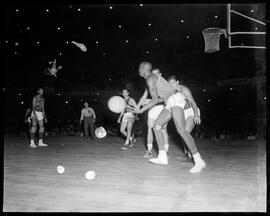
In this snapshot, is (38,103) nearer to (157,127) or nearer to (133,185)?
(157,127)

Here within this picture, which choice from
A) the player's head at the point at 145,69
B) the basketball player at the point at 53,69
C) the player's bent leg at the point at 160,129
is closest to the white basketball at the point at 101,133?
the player's bent leg at the point at 160,129

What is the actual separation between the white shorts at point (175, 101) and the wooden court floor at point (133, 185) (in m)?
1.07

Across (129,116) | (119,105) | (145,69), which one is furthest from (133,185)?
(119,105)

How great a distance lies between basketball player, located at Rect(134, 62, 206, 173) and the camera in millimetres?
4855

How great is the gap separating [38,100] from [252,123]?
775 cm

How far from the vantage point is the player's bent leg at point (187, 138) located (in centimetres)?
482

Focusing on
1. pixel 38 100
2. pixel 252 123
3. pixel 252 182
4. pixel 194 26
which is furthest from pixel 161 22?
pixel 252 182

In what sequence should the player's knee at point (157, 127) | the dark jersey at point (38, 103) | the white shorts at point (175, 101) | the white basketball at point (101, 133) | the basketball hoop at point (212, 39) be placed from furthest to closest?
the white basketball at point (101, 133)
the dark jersey at point (38, 103)
the basketball hoop at point (212, 39)
the player's knee at point (157, 127)
the white shorts at point (175, 101)

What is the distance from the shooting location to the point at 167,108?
518 centimetres

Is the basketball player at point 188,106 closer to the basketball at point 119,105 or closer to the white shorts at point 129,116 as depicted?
the white shorts at point 129,116

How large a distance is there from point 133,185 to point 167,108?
1.61m

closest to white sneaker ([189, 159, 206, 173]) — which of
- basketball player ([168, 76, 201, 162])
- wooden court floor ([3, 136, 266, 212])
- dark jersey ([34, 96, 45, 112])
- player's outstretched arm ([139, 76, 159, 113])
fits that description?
wooden court floor ([3, 136, 266, 212])

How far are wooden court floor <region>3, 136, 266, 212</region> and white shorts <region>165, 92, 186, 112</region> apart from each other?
1.07 meters

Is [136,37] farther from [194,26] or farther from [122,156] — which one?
[122,156]
